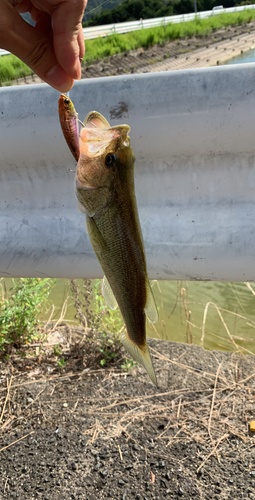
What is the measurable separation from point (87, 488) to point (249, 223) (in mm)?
1516

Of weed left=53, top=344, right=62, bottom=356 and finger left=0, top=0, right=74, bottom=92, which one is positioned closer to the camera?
finger left=0, top=0, right=74, bottom=92

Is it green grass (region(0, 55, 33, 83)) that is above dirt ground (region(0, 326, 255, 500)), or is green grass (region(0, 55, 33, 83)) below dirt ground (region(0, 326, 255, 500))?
above

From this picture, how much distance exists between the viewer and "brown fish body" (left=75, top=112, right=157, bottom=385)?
959 mm

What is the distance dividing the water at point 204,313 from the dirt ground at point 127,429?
0.69 metres

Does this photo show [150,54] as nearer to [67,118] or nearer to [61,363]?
[61,363]

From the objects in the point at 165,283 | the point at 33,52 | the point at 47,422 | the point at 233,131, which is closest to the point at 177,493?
the point at 47,422

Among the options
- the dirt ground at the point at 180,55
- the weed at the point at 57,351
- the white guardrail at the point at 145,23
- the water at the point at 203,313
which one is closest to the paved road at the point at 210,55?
the dirt ground at the point at 180,55

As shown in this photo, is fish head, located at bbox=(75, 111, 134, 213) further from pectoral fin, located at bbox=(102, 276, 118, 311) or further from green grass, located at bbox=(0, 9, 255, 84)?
green grass, located at bbox=(0, 9, 255, 84)

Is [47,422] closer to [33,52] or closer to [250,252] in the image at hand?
[250,252]

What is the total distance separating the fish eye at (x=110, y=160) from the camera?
0.95 metres

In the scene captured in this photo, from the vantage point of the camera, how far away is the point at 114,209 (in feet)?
3.23

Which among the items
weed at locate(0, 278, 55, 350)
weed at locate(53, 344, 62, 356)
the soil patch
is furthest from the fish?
the soil patch

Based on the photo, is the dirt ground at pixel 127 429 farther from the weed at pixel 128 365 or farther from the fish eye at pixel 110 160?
the fish eye at pixel 110 160

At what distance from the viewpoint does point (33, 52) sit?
1405 mm
